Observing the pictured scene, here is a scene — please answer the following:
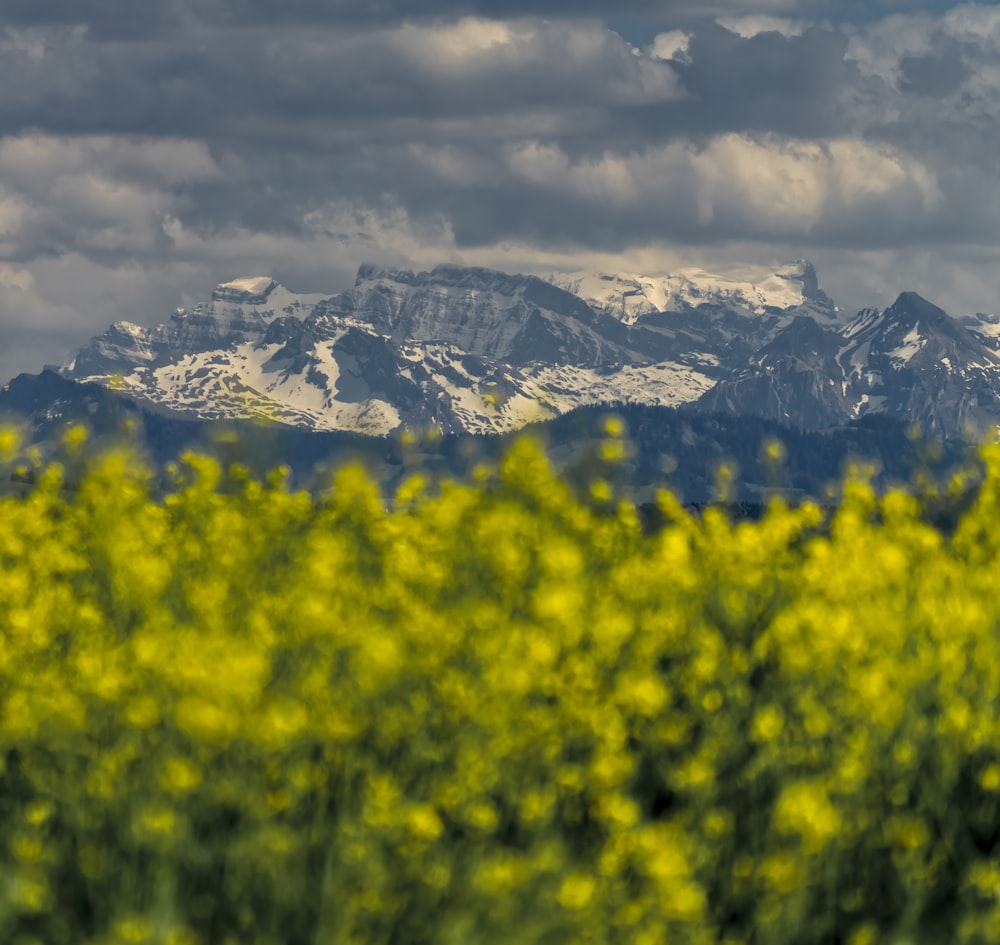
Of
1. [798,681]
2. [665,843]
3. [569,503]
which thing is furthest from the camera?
[569,503]

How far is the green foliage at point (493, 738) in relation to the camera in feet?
31.5

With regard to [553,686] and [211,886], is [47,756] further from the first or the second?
[553,686]

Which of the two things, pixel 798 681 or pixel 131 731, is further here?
pixel 798 681

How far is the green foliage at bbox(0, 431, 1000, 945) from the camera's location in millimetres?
9609

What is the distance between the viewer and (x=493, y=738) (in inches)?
435

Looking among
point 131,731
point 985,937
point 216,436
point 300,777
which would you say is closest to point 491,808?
point 300,777

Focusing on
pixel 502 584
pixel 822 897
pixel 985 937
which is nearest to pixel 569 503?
pixel 502 584

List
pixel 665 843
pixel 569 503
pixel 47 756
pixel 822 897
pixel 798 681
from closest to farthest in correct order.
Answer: pixel 665 843
pixel 822 897
pixel 47 756
pixel 798 681
pixel 569 503

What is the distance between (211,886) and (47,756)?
2508mm

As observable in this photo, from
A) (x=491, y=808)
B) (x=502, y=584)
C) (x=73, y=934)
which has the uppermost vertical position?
(x=502, y=584)

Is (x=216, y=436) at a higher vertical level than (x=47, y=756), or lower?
higher

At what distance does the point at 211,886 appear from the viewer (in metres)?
10.1

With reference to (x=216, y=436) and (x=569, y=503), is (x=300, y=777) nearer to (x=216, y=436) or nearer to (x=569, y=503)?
(x=569, y=503)

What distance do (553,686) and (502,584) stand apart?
2.06 meters
